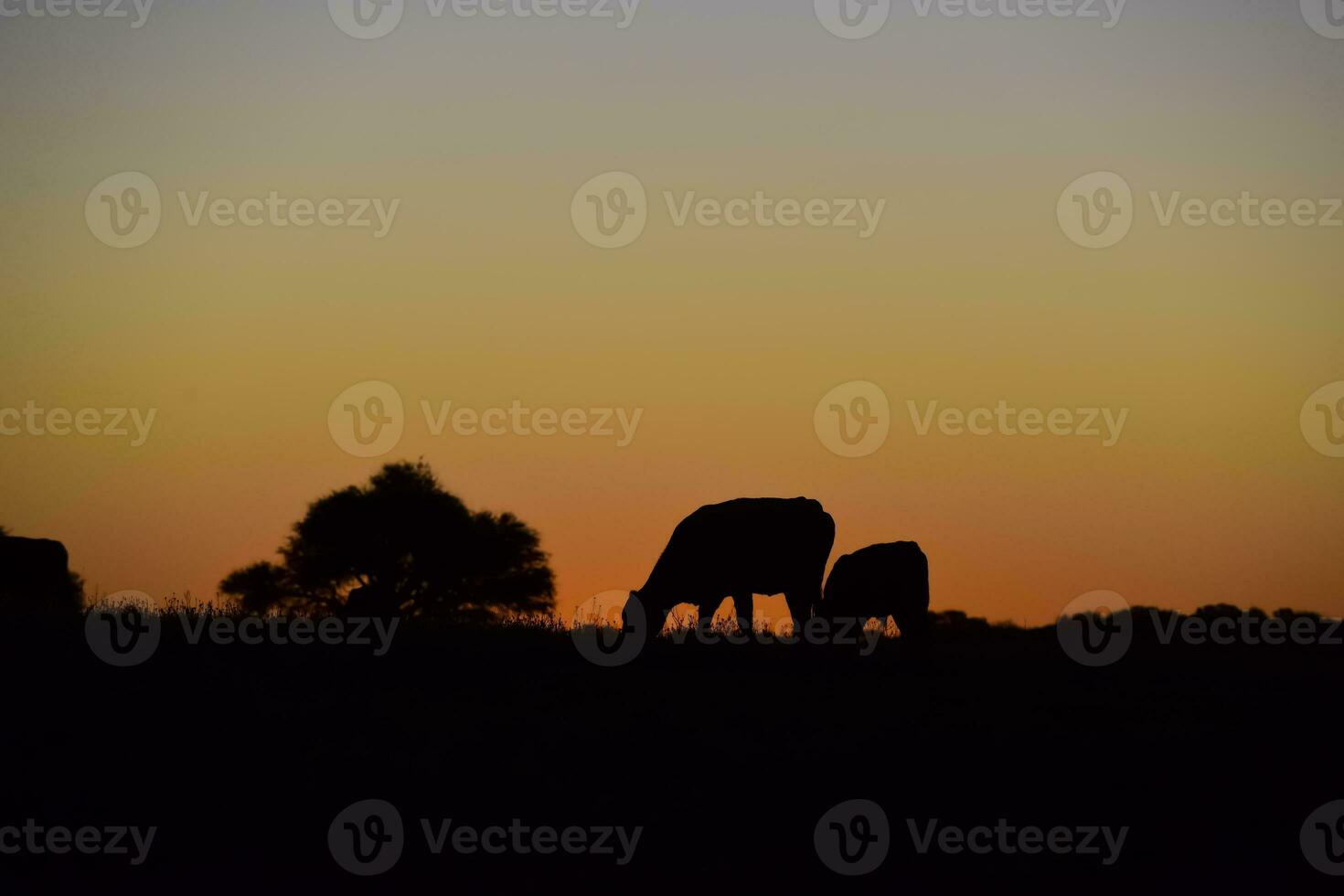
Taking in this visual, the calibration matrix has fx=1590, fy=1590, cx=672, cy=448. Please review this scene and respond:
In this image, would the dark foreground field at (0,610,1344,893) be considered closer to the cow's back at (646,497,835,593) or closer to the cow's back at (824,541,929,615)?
the cow's back at (824,541,929,615)

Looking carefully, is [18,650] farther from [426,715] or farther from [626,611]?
[626,611]

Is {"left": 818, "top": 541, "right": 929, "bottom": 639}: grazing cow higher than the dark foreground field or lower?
higher

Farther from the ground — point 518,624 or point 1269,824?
point 518,624

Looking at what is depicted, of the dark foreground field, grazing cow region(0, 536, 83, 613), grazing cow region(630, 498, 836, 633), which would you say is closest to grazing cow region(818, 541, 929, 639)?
grazing cow region(630, 498, 836, 633)

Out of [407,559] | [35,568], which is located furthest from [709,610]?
[407,559]

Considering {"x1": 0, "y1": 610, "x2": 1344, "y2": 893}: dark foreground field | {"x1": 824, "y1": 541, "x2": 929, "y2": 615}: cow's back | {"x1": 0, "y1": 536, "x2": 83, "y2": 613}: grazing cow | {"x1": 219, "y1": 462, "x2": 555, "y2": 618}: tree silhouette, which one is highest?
{"x1": 219, "y1": 462, "x2": 555, "y2": 618}: tree silhouette

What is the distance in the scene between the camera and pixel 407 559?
5228 cm

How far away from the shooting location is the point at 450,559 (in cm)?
5231

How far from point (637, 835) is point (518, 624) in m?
10.9

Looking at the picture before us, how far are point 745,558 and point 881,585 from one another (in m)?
2.63

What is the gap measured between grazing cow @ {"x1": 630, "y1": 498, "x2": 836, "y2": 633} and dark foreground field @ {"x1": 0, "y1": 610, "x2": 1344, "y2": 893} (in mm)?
5813

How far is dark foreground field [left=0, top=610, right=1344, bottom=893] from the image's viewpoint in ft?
41.7

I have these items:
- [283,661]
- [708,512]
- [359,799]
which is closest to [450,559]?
[708,512]

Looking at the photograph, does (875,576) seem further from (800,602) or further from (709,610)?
(709,610)
